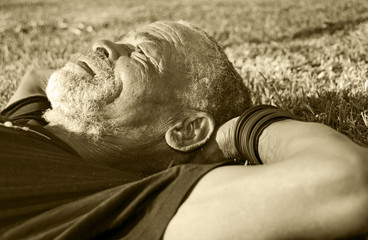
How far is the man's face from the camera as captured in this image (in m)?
2.91

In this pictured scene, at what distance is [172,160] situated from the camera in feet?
10.0

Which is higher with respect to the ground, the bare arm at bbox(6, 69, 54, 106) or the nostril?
the nostril

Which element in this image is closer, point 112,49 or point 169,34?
point 112,49

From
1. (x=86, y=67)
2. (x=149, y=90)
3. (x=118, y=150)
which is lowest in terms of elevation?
(x=118, y=150)

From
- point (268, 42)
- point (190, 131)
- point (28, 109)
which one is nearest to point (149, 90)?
point (190, 131)

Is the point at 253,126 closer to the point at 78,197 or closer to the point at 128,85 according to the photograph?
the point at 128,85

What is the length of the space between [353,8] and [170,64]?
241 inches

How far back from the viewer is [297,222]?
2041 mm

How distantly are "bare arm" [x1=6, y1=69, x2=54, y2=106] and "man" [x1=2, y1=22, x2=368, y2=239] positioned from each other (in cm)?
26

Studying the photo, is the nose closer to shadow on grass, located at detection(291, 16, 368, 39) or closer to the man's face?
the man's face

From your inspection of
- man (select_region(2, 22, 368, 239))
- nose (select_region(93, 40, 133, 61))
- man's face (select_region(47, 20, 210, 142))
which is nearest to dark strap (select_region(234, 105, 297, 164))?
man (select_region(2, 22, 368, 239))

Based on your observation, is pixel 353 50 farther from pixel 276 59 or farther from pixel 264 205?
pixel 264 205

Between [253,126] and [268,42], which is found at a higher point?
[253,126]

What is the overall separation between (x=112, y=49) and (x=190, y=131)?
666mm
